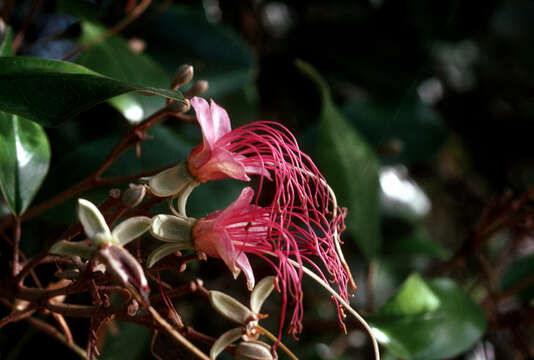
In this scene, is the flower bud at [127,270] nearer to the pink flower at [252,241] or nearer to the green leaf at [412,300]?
the pink flower at [252,241]

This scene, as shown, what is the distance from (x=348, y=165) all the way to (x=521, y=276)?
0.41 meters

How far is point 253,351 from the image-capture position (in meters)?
0.41

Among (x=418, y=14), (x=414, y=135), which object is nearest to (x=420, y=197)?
(x=414, y=135)

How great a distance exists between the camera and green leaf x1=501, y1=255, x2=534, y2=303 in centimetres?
92

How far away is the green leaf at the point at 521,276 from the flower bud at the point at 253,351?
25.8 inches

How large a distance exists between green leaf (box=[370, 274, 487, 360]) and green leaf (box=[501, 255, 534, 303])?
156 mm

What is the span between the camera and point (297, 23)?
48.5 inches

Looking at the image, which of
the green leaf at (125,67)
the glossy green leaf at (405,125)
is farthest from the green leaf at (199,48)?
the glossy green leaf at (405,125)

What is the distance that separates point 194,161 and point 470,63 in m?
1.28

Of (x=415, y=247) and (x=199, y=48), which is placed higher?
(x=199, y=48)

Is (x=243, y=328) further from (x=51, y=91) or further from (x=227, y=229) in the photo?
(x=51, y=91)

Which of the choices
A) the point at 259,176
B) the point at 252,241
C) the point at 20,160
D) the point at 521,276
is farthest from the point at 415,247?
the point at 20,160

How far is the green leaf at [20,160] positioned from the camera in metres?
0.51

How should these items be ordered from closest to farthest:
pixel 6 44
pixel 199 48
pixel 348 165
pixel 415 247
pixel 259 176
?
pixel 6 44 < pixel 259 176 < pixel 348 165 < pixel 199 48 < pixel 415 247
